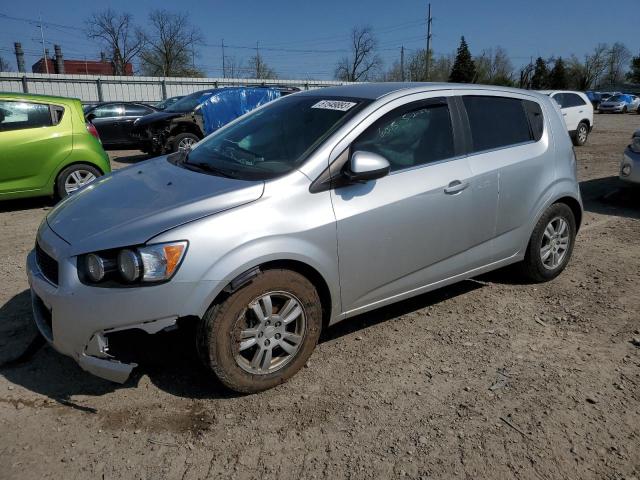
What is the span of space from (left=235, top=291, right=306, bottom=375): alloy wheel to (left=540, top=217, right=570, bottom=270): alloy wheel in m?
2.52

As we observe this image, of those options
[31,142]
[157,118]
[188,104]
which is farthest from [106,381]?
[188,104]

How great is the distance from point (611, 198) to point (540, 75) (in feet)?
248

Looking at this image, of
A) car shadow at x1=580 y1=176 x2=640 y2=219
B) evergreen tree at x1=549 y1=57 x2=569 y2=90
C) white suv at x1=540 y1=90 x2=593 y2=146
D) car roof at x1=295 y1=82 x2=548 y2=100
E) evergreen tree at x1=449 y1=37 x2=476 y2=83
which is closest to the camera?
car roof at x1=295 y1=82 x2=548 y2=100

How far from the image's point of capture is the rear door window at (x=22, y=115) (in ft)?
22.1

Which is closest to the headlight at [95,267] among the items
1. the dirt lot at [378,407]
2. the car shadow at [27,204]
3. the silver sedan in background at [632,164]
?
the dirt lot at [378,407]

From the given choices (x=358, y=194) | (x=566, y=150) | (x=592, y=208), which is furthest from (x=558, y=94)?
(x=358, y=194)

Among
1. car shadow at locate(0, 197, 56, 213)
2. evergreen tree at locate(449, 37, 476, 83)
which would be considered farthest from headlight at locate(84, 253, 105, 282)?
evergreen tree at locate(449, 37, 476, 83)

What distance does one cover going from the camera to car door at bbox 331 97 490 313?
312cm

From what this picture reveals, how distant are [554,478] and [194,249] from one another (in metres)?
2.02

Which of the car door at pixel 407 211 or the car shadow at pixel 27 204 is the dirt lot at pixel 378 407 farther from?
the car shadow at pixel 27 204

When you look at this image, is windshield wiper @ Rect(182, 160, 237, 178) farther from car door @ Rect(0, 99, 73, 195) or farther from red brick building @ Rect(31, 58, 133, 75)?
red brick building @ Rect(31, 58, 133, 75)

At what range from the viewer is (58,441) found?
259cm

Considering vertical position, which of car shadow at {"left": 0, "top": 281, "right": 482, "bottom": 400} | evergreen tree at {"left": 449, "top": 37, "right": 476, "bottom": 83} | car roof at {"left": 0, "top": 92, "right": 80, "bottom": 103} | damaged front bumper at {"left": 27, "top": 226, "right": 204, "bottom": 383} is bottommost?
car shadow at {"left": 0, "top": 281, "right": 482, "bottom": 400}

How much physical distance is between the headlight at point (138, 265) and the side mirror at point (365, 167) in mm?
1051
